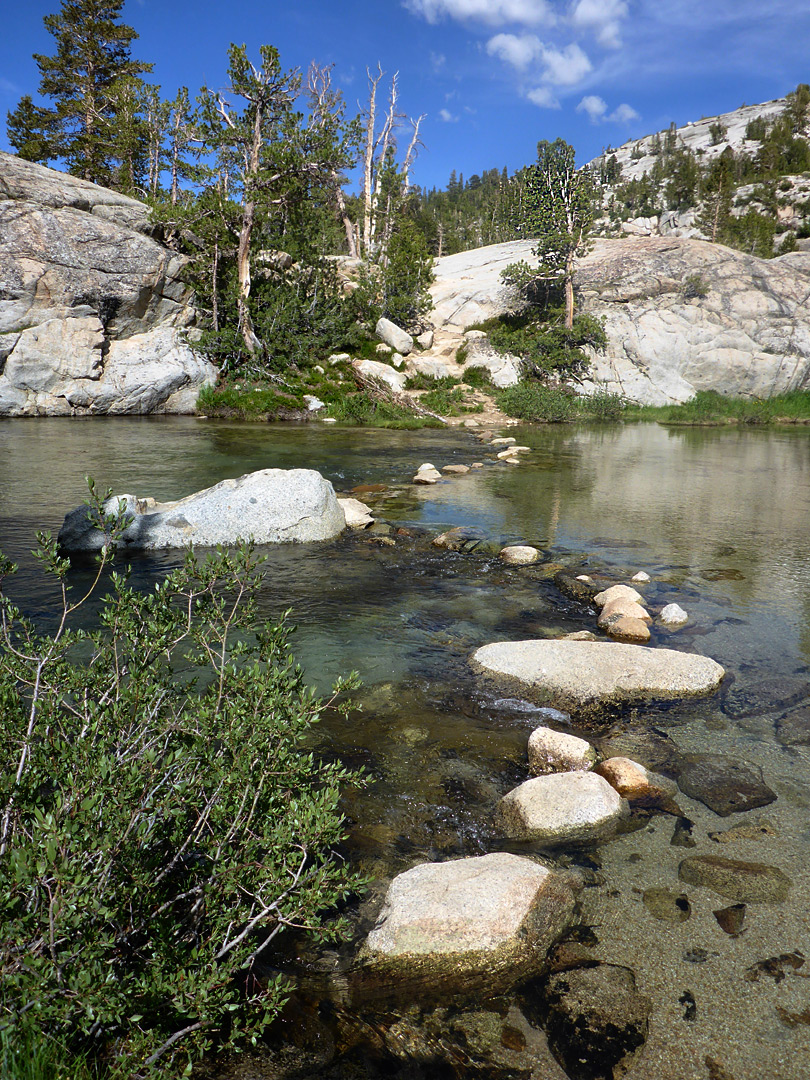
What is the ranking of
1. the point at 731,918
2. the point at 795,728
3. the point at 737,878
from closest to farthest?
the point at 731,918 < the point at 737,878 < the point at 795,728

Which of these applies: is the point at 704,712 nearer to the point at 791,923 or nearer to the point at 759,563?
the point at 791,923

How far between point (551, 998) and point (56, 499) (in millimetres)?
11534

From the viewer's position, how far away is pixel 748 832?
379 centimetres

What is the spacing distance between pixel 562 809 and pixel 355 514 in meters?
7.64

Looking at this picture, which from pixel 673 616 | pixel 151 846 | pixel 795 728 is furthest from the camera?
pixel 673 616

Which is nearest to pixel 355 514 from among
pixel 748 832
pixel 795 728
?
pixel 795 728

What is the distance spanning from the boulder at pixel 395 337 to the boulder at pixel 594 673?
2886cm

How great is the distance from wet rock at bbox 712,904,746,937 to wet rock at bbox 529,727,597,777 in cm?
127

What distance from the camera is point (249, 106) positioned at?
28203mm

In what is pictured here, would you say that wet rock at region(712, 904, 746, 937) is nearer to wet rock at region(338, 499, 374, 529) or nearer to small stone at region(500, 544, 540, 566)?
small stone at region(500, 544, 540, 566)

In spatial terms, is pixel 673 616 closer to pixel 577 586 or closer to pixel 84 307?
pixel 577 586

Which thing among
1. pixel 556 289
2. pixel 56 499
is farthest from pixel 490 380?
pixel 56 499

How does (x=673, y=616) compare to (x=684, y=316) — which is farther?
(x=684, y=316)

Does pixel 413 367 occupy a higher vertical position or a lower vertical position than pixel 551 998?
higher
